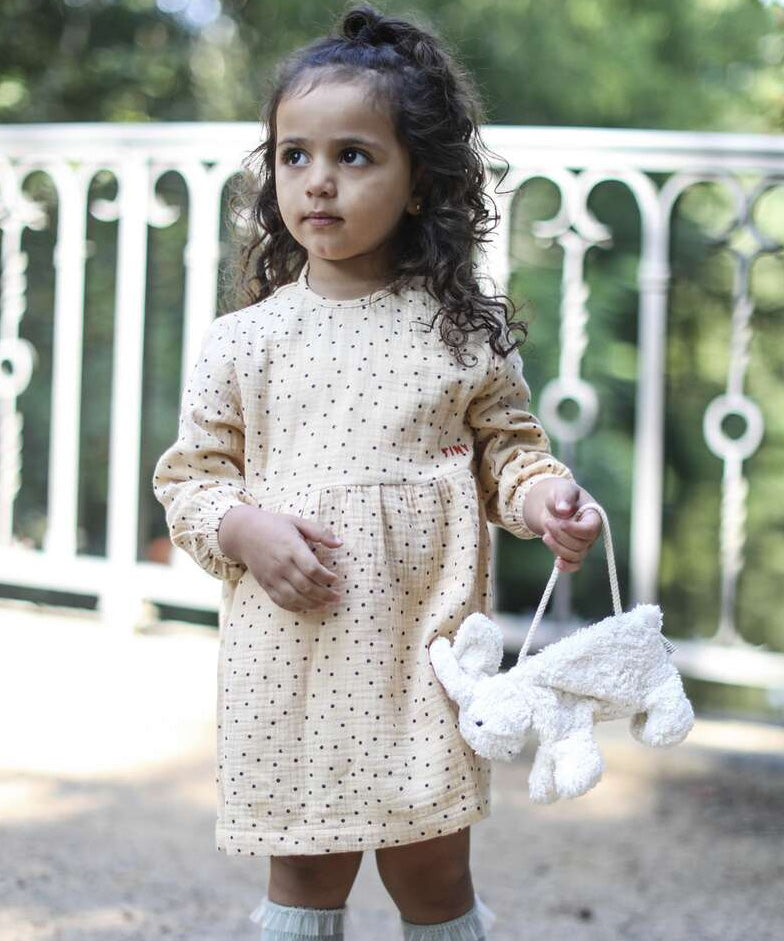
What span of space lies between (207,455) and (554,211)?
9.82 ft

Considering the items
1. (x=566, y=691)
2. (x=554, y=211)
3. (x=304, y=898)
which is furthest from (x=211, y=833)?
(x=554, y=211)

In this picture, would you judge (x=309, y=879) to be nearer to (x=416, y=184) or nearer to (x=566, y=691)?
(x=566, y=691)

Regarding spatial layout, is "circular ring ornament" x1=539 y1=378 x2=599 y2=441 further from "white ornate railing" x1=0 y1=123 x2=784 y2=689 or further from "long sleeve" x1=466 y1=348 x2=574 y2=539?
"long sleeve" x1=466 y1=348 x2=574 y2=539

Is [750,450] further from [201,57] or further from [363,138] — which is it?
[201,57]

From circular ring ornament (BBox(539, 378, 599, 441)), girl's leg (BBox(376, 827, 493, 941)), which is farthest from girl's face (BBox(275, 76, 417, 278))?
circular ring ornament (BBox(539, 378, 599, 441))

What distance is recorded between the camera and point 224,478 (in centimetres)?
167

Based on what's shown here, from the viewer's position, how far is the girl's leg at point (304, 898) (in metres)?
1.67

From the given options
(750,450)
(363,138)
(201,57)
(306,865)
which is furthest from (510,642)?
(201,57)

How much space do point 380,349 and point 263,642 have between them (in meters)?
0.38

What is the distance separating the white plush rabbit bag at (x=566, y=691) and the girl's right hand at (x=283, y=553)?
0.17m

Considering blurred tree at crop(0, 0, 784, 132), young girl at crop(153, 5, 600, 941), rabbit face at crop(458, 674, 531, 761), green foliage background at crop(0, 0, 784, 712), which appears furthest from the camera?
blurred tree at crop(0, 0, 784, 132)

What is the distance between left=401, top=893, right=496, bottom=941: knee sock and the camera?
5.57ft

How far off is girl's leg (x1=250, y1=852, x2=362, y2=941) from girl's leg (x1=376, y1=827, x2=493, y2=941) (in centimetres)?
7

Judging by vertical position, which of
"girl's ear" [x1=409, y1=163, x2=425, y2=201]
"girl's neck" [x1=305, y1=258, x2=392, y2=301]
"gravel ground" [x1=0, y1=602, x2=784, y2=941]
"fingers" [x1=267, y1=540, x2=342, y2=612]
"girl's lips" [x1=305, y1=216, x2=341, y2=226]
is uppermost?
"girl's ear" [x1=409, y1=163, x2=425, y2=201]
